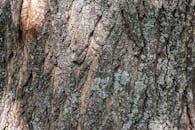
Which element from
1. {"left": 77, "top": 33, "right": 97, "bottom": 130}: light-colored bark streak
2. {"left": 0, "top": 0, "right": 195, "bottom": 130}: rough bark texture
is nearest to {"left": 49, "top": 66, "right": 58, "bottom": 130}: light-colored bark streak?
{"left": 0, "top": 0, "right": 195, "bottom": 130}: rough bark texture

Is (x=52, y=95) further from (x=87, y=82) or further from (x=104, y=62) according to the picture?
(x=104, y=62)

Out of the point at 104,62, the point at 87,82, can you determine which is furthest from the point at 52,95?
the point at 104,62

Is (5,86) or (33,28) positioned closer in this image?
(33,28)

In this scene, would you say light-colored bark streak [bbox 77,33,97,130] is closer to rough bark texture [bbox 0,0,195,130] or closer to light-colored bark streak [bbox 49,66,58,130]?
rough bark texture [bbox 0,0,195,130]

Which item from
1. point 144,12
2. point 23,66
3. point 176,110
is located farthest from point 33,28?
point 176,110

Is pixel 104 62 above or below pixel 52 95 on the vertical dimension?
above

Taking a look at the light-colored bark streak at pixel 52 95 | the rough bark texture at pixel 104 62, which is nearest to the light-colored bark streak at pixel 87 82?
the rough bark texture at pixel 104 62

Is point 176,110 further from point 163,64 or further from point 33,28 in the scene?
point 33,28

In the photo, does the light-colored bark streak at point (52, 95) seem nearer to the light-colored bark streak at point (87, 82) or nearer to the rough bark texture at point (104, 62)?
the rough bark texture at point (104, 62)
